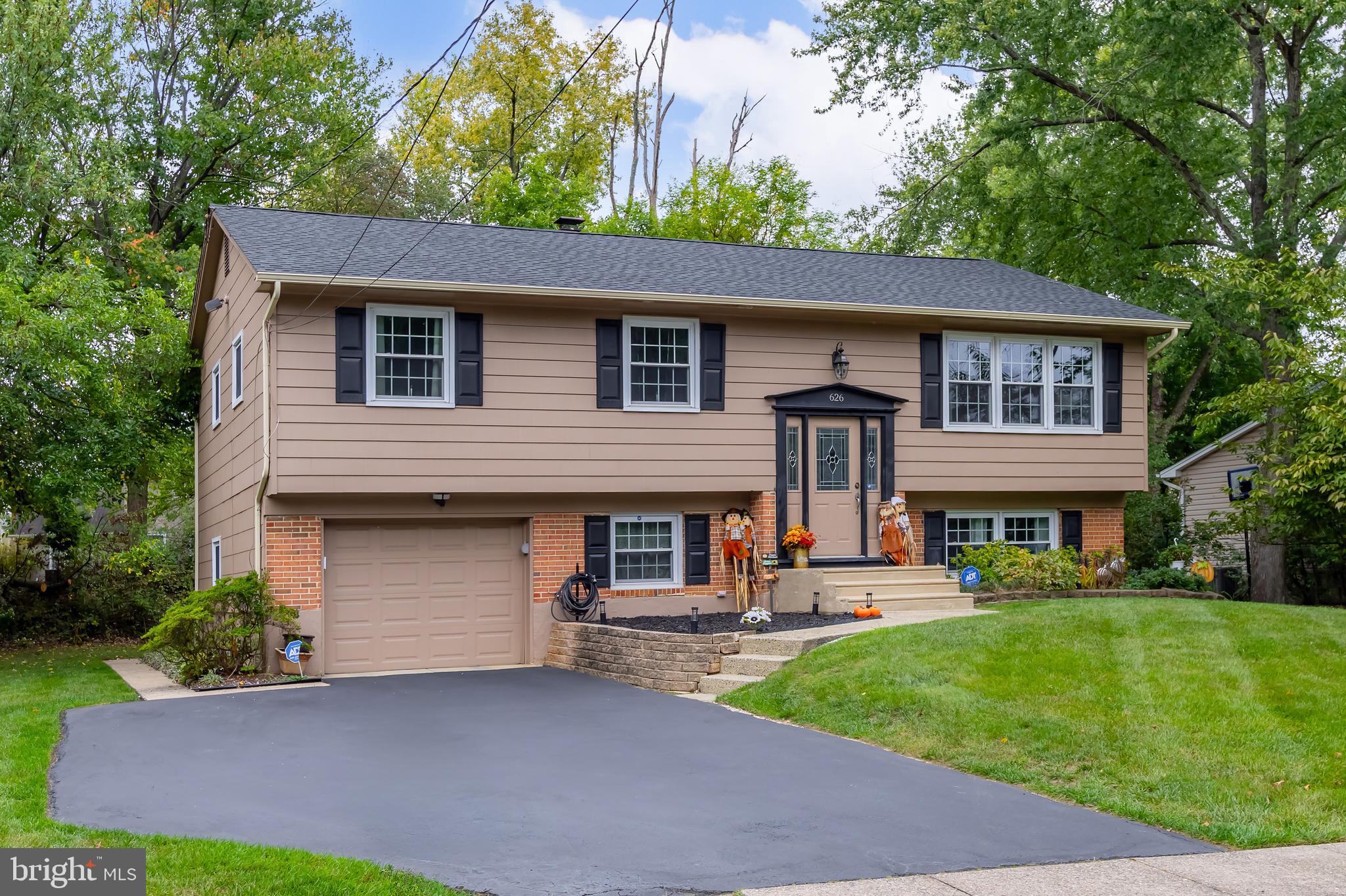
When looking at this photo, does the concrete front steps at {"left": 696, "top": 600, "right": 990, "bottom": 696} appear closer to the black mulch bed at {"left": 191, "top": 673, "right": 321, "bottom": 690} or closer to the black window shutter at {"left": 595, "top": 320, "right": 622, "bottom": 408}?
the black window shutter at {"left": 595, "top": 320, "right": 622, "bottom": 408}

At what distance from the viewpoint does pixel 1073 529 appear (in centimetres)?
1875

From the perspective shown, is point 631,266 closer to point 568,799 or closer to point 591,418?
point 591,418

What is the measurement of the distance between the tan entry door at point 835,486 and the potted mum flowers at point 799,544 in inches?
18.3

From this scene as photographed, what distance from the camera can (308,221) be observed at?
1752 centimetres

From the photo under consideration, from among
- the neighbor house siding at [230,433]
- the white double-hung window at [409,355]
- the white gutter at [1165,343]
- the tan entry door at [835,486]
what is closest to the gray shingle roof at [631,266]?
the white gutter at [1165,343]

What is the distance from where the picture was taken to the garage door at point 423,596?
15.5 meters

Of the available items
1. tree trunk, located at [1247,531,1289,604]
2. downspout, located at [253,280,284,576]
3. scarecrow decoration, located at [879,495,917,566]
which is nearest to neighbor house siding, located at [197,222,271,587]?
downspout, located at [253,280,284,576]

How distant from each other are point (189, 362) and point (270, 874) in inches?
654

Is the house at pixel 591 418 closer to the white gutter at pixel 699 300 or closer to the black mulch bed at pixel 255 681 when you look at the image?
the white gutter at pixel 699 300

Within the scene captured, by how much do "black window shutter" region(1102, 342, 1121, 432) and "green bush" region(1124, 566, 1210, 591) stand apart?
88.3 inches

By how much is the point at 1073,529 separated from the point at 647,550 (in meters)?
6.80

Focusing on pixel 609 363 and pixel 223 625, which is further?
pixel 609 363

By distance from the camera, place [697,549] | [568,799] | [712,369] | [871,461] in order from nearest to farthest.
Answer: [568,799], [712,369], [697,549], [871,461]

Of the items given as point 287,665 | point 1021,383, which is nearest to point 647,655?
point 287,665
